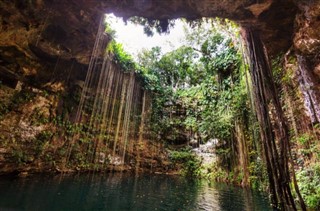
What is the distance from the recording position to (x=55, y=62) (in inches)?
323

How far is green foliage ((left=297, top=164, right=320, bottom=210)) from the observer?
3916mm

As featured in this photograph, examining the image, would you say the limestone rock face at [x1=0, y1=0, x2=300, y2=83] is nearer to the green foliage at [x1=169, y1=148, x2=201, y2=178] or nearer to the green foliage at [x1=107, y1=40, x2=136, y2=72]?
the green foliage at [x1=107, y1=40, x2=136, y2=72]

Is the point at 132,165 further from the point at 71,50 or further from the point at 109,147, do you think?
the point at 71,50

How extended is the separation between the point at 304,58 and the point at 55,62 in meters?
9.03

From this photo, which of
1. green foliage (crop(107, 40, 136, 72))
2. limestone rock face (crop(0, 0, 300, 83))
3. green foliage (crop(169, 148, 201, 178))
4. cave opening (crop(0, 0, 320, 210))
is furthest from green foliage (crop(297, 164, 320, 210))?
green foliage (crop(107, 40, 136, 72))

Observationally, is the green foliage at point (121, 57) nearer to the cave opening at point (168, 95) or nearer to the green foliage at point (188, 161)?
the cave opening at point (168, 95)

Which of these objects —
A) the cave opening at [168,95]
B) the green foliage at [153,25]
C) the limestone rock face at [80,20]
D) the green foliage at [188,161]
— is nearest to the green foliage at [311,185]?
the cave opening at [168,95]

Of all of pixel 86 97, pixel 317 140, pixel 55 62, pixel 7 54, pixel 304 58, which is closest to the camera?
pixel 317 140

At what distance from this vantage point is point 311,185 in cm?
420

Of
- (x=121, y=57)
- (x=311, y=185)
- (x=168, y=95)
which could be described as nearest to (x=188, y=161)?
(x=168, y=95)

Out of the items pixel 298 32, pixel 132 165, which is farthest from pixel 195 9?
pixel 132 165

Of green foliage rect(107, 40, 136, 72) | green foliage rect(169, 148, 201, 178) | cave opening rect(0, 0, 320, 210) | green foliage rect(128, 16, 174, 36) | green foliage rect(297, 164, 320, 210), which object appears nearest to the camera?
green foliage rect(297, 164, 320, 210)

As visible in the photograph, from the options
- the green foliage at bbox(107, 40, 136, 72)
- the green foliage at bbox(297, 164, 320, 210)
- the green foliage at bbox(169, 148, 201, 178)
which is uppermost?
the green foliage at bbox(107, 40, 136, 72)

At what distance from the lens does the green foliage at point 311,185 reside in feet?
12.8
